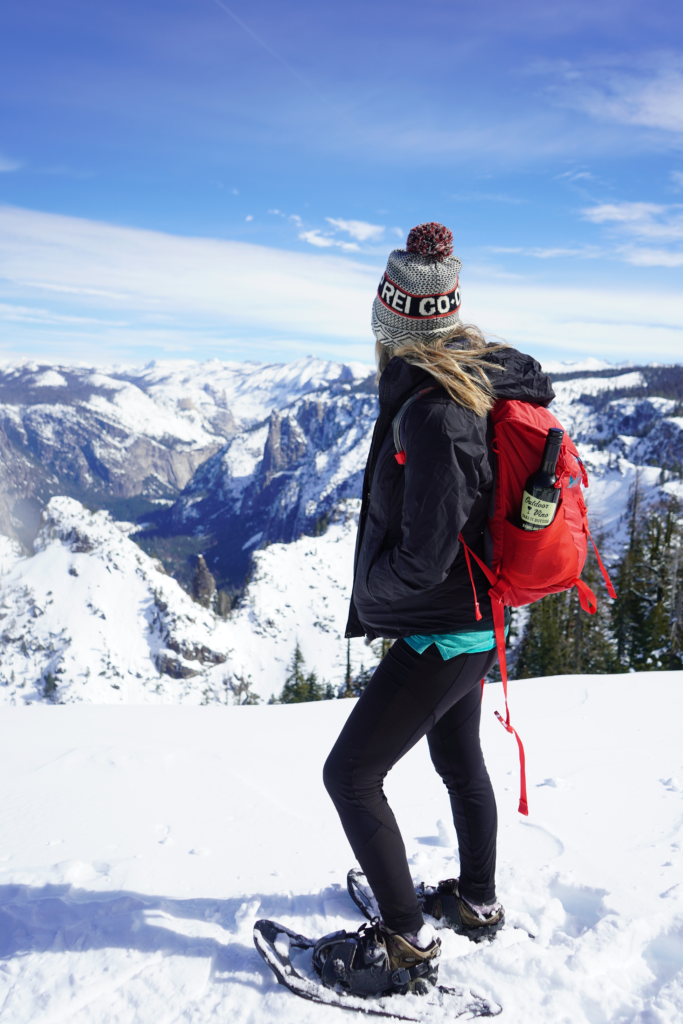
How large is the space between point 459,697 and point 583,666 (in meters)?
34.5

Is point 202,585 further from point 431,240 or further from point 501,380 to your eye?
point 501,380

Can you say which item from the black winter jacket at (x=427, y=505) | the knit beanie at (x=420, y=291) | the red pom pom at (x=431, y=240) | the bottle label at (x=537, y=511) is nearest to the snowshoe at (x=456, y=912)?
the black winter jacket at (x=427, y=505)

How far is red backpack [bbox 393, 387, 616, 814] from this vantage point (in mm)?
2205

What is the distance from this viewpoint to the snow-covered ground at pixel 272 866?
7.95 feet

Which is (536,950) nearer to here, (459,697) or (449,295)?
(459,697)

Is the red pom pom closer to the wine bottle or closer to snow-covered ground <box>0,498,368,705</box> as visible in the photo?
the wine bottle

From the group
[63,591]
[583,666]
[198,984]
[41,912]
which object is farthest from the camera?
[63,591]

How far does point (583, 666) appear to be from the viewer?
3319 cm

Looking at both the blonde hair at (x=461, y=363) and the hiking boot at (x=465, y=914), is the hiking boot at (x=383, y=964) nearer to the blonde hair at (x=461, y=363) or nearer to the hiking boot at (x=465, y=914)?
the hiking boot at (x=465, y=914)

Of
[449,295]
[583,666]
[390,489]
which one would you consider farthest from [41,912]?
[583,666]

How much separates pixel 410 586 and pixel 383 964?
5.41 feet

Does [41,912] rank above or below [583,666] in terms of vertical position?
above

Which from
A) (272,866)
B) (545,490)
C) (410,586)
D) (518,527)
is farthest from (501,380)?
(272,866)

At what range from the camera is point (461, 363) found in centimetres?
224
